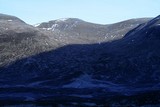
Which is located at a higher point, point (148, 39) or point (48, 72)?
point (148, 39)

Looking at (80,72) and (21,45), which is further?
(21,45)

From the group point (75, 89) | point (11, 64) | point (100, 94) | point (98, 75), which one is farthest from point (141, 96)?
point (11, 64)

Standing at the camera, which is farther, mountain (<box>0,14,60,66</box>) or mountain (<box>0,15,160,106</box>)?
mountain (<box>0,14,60,66</box>)

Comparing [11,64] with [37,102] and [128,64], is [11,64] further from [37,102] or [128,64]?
[37,102]

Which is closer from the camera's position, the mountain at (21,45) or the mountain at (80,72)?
the mountain at (80,72)

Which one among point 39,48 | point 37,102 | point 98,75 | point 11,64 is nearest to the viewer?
point 37,102

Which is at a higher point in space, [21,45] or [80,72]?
[21,45]

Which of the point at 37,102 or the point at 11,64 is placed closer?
the point at 37,102

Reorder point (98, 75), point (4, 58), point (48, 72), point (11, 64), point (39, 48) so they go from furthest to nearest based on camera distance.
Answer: point (39, 48) < point (4, 58) < point (11, 64) < point (48, 72) < point (98, 75)
